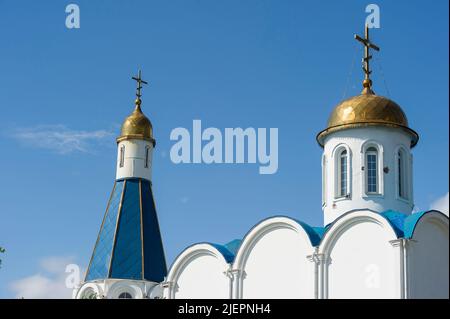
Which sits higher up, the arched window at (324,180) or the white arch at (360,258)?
the arched window at (324,180)

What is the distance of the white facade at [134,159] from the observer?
23812mm

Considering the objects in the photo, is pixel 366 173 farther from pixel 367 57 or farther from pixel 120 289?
pixel 120 289

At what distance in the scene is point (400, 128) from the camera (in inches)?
659

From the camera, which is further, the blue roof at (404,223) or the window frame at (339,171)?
the window frame at (339,171)

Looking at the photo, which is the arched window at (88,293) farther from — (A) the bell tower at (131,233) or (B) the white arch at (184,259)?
(B) the white arch at (184,259)

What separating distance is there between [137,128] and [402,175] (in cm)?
946

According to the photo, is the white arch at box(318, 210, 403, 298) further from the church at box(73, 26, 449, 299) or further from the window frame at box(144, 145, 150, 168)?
the window frame at box(144, 145, 150, 168)

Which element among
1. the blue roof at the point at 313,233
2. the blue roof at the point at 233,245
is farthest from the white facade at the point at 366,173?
the blue roof at the point at 233,245

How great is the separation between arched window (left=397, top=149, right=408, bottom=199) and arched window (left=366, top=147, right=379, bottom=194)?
0.45 metres

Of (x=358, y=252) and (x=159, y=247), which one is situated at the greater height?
(x=159, y=247)
